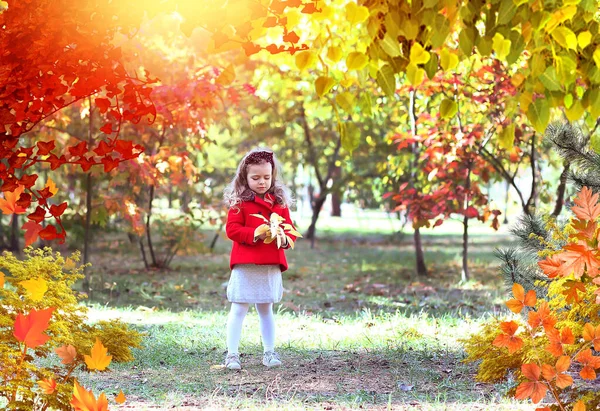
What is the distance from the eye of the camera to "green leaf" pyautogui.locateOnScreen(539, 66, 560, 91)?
1.90 metres

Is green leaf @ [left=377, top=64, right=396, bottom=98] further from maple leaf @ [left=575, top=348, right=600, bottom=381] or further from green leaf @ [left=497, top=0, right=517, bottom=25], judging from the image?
maple leaf @ [left=575, top=348, right=600, bottom=381]

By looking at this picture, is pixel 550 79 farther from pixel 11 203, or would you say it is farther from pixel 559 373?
pixel 11 203

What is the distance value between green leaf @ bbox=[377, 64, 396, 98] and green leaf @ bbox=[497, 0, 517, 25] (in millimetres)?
307

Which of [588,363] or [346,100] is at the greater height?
[346,100]

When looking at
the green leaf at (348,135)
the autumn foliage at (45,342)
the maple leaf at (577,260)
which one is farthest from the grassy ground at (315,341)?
the green leaf at (348,135)

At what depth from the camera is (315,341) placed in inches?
201

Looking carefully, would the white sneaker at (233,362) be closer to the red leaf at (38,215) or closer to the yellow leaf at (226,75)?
the red leaf at (38,215)

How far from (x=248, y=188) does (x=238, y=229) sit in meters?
0.35

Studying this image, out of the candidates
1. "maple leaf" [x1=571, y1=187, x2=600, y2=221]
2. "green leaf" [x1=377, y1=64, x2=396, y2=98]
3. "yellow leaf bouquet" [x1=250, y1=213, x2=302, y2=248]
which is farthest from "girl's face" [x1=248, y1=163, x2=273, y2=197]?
"green leaf" [x1=377, y1=64, x2=396, y2=98]

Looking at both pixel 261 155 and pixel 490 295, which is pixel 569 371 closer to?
pixel 261 155

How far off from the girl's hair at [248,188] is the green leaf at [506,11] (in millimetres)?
2723

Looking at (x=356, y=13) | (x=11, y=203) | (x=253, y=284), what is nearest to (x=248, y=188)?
(x=253, y=284)

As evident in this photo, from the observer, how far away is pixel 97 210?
8273 millimetres

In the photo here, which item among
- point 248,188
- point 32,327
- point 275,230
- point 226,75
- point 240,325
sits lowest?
point 240,325
